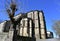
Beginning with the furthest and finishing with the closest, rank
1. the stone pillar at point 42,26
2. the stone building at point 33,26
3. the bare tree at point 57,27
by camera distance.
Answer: the bare tree at point 57,27 → the stone pillar at point 42,26 → the stone building at point 33,26

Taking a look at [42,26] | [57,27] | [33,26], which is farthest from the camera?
[57,27]

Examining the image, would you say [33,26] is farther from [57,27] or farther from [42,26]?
[57,27]

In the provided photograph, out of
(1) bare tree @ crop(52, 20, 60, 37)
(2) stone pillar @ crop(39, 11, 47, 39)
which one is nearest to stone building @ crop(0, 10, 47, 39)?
(2) stone pillar @ crop(39, 11, 47, 39)

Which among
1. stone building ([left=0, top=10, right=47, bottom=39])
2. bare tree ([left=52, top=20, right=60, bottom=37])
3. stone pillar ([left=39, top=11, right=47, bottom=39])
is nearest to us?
stone building ([left=0, top=10, right=47, bottom=39])

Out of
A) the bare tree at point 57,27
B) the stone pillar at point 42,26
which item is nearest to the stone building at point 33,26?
the stone pillar at point 42,26

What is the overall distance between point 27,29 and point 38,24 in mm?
1761

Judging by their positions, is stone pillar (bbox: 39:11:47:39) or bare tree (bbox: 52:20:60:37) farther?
bare tree (bbox: 52:20:60:37)

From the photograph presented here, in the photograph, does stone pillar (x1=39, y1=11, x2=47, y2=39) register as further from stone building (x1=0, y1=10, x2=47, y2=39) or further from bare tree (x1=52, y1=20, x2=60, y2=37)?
bare tree (x1=52, y1=20, x2=60, y2=37)

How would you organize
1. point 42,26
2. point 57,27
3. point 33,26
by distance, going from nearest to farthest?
point 42,26
point 33,26
point 57,27

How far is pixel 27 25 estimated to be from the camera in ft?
55.8

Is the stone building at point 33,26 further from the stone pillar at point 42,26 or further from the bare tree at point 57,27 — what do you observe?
the bare tree at point 57,27

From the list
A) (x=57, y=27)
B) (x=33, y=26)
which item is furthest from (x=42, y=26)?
(x=57, y=27)

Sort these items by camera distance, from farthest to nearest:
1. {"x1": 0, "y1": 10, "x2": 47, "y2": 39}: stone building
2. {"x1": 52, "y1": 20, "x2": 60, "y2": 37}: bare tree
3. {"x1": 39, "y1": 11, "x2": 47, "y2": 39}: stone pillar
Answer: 1. {"x1": 52, "y1": 20, "x2": 60, "y2": 37}: bare tree
2. {"x1": 39, "y1": 11, "x2": 47, "y2": 39}: stone pillar
3. {"x1": 0, "y1": 10, "x2": 47, "y2": 39}: stone building

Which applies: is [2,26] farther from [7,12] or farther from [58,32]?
[58,32]
